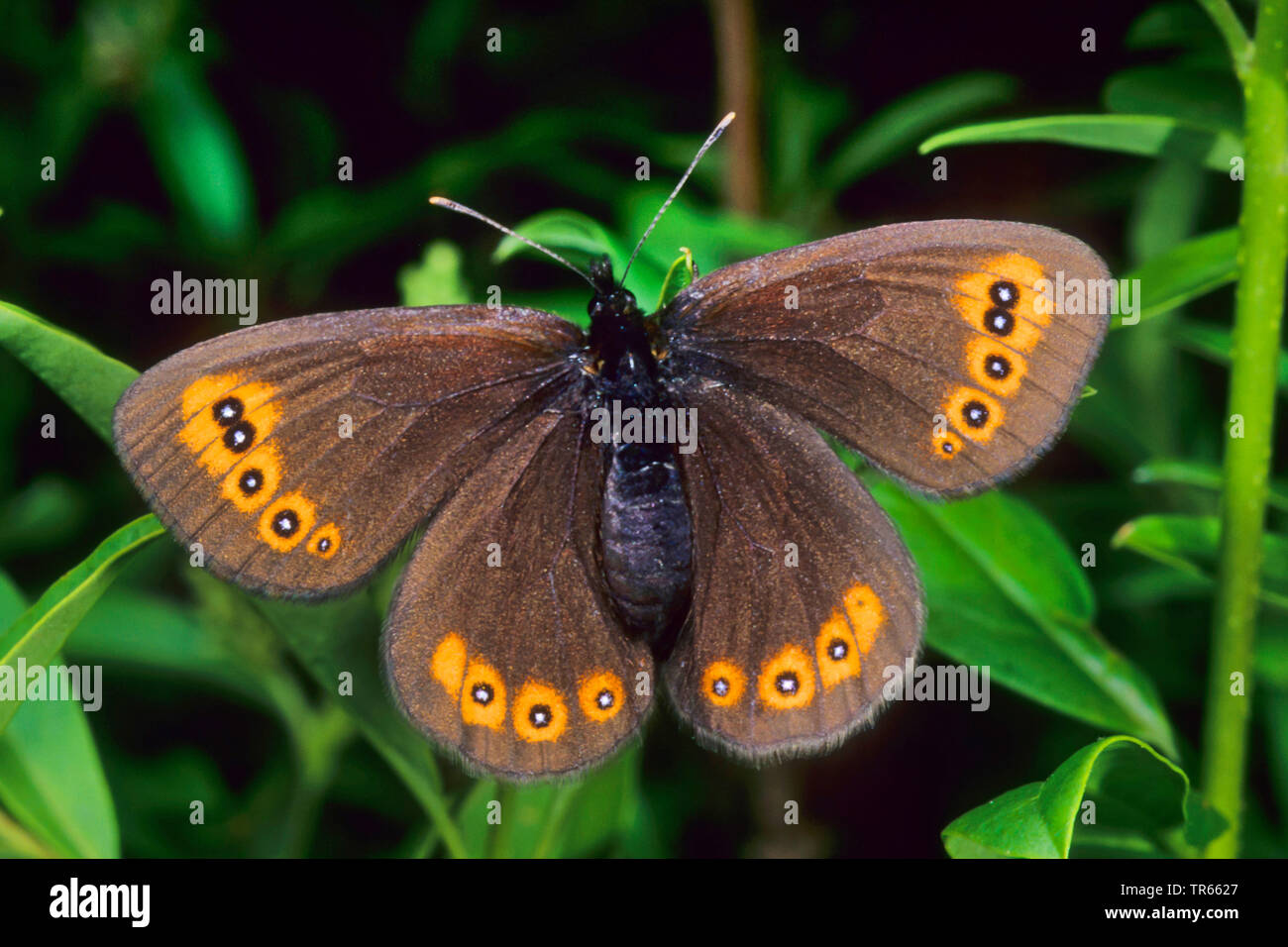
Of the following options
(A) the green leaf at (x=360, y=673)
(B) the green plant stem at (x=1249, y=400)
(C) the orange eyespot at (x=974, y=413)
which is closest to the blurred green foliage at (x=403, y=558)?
(A) the green leaf at (x=360, y=673)

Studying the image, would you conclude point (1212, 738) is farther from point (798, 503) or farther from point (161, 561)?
point (161, 561)

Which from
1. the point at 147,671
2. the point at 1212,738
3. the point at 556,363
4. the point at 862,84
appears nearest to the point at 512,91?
the point at 862,84

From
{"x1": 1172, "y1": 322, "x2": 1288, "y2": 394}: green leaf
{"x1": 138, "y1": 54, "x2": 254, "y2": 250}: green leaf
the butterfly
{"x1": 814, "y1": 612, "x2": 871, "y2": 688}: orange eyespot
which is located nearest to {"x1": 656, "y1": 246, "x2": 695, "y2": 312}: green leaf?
the butterfly

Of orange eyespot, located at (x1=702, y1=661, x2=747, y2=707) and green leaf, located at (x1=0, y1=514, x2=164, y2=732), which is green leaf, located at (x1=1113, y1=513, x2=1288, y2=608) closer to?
orange eyespot, located at (x1=702, y1=661, x2=747, y2=707)

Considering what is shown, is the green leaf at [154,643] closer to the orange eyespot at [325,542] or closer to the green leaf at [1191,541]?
the orange eyespot at [325,542]

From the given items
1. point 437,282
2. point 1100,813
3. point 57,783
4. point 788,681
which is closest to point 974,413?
point 788,681
